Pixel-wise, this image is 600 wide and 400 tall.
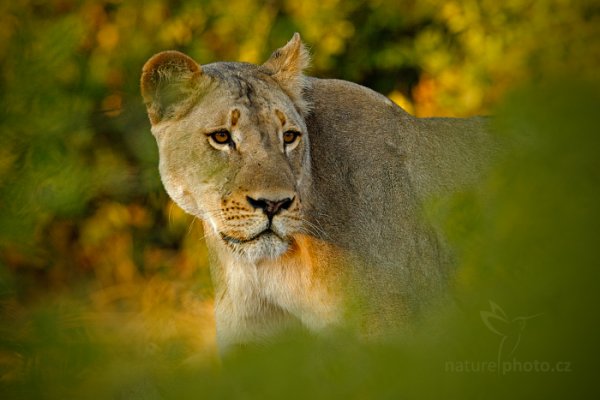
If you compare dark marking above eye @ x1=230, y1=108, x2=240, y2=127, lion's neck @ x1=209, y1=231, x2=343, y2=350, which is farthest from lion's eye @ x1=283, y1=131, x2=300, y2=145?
lion's neck @ x1=209, y1=231, x2=343, y2=350

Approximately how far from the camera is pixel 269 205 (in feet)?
12.7

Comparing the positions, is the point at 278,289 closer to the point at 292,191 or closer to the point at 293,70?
the point at 292,191

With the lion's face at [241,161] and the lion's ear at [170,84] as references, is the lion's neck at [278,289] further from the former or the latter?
the lion's ear at [170,84]

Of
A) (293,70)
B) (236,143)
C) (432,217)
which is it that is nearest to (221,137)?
(236,143)

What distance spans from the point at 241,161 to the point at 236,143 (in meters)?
0.15

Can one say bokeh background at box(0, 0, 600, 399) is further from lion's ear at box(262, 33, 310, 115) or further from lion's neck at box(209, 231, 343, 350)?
lion's ear at box(262, 33, 310, 115)

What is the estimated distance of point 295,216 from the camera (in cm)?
398

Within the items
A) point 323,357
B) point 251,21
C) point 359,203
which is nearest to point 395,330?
point 359,203

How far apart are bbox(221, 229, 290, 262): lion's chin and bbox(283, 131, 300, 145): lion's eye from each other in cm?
59

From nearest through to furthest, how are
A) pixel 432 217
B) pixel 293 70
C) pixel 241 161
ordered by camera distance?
1. pixel 432 217
2. pixel 241 161
3. pixel 293 70

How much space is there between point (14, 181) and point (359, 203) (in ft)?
11.4

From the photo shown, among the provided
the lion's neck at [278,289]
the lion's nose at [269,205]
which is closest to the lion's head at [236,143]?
the lion's nose at [269,205]

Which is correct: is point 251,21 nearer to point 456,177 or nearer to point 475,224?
point 456,177

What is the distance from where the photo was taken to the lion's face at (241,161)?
3.93 metres
